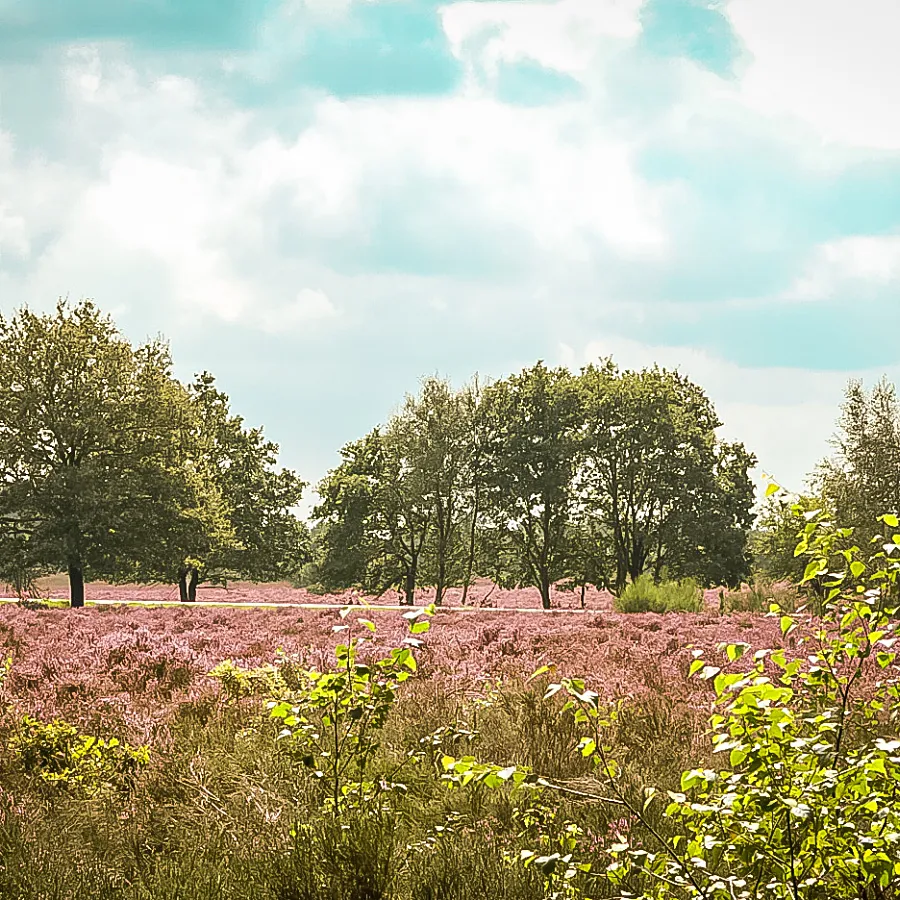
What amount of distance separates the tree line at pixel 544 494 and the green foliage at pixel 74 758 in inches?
1504

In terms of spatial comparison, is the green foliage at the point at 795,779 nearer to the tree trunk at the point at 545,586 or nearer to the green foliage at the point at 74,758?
the green foliage at the point at 74,758

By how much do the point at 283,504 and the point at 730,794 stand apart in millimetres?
48890

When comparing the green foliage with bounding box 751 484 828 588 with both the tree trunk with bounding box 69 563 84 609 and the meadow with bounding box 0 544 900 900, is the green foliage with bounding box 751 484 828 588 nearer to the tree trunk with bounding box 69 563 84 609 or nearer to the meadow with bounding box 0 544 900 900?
the meadow with bounding box 0 544 900 900

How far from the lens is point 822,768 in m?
3.04

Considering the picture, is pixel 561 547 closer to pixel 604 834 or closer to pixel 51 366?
pixel 51 366

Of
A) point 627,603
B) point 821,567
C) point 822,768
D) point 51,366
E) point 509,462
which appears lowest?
point 627,603

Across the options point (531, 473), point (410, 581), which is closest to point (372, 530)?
point (410, 581)

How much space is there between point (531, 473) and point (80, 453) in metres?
23.4

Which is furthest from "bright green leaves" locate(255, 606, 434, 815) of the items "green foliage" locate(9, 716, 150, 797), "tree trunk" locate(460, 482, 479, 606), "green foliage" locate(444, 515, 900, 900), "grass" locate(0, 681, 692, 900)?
"tree trunk" locate(460, 482, 479, 606)

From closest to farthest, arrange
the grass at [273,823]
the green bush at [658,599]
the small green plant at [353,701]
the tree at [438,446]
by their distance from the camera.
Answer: the small green plant at [353,701], the grass at [273,823], the green bush at [658,599], the tree at [438,446]

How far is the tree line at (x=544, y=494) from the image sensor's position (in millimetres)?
46094

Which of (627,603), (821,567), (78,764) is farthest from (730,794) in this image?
(627,603)

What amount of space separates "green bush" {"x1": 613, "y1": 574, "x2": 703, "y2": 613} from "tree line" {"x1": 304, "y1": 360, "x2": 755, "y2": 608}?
805 inches

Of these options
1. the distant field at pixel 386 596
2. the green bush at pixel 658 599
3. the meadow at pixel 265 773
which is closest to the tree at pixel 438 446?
the distant field at pixel 386 596
